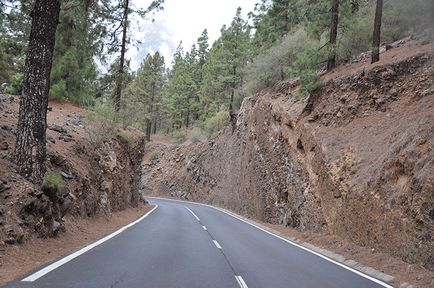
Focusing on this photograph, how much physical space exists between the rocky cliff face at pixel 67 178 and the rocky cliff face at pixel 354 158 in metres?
8.88

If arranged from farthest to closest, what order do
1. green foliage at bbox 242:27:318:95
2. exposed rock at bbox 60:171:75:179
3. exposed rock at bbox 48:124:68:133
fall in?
green foliage at bbox 242:27:318:95 < exposed rock at bbox 48:124:68:133 < exposed rock at bbox 60:171:75:179

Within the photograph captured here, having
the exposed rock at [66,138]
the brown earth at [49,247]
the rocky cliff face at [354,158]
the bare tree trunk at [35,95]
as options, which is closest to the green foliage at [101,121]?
the exposed rock at [66,138]

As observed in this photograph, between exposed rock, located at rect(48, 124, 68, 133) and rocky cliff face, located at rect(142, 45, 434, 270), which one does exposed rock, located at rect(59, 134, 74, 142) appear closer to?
exposed rock, located at rect(48, 124, 68, 133)

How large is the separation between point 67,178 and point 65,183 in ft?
2.57

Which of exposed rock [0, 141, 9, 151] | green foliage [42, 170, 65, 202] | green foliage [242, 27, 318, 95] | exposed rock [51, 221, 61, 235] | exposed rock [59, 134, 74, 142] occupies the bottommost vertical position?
exposed rock [51, 221, 61, 235]

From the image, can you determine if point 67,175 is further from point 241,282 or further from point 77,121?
point 241,282

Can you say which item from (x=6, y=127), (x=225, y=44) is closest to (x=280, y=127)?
(x=6, y=127)

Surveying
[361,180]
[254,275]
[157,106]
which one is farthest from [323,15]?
[157,106]

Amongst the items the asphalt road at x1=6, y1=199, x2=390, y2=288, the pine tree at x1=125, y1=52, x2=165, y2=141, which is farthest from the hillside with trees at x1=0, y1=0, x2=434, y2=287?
the pine tree at x1=125, y1=52, x2=165, y2=141

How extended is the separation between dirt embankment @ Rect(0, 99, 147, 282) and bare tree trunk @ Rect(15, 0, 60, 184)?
0.44 meters

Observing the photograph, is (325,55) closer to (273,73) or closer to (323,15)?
(323,15)

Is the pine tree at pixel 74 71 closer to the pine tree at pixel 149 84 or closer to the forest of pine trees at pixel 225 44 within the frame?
the forest of pine trees at pixel 225 44

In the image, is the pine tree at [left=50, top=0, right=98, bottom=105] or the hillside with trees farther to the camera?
the pine tree at [left=50, top=0, right=98, bottom=105]

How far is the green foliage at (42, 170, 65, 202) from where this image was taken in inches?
428
